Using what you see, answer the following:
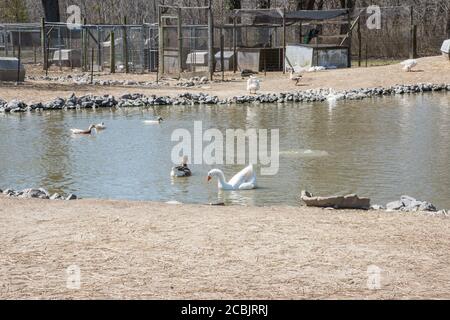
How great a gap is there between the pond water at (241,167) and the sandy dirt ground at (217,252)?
260 cm

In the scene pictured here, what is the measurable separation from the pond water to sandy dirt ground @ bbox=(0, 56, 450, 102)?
10.8 ft

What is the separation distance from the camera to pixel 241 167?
14.9 m

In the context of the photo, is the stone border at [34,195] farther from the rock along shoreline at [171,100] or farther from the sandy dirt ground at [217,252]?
the rock along shoreline at [171,100]

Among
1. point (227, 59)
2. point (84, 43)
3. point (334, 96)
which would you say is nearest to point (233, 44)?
point (227, 59)

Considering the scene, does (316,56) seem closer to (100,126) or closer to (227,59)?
(227,59)

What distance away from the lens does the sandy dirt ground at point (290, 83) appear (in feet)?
91.7

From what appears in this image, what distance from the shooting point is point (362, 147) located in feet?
56.1

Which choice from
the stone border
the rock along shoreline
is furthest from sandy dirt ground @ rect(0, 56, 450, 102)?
the stone border

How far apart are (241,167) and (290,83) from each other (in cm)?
1604

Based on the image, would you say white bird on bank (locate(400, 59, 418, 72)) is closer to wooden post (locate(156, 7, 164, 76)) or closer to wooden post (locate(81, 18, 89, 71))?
wooden post (locate(156, 7, 164, 76))

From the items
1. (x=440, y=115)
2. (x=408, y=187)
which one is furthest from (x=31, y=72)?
(x=408, y=187)

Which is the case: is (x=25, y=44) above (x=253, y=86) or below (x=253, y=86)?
above
